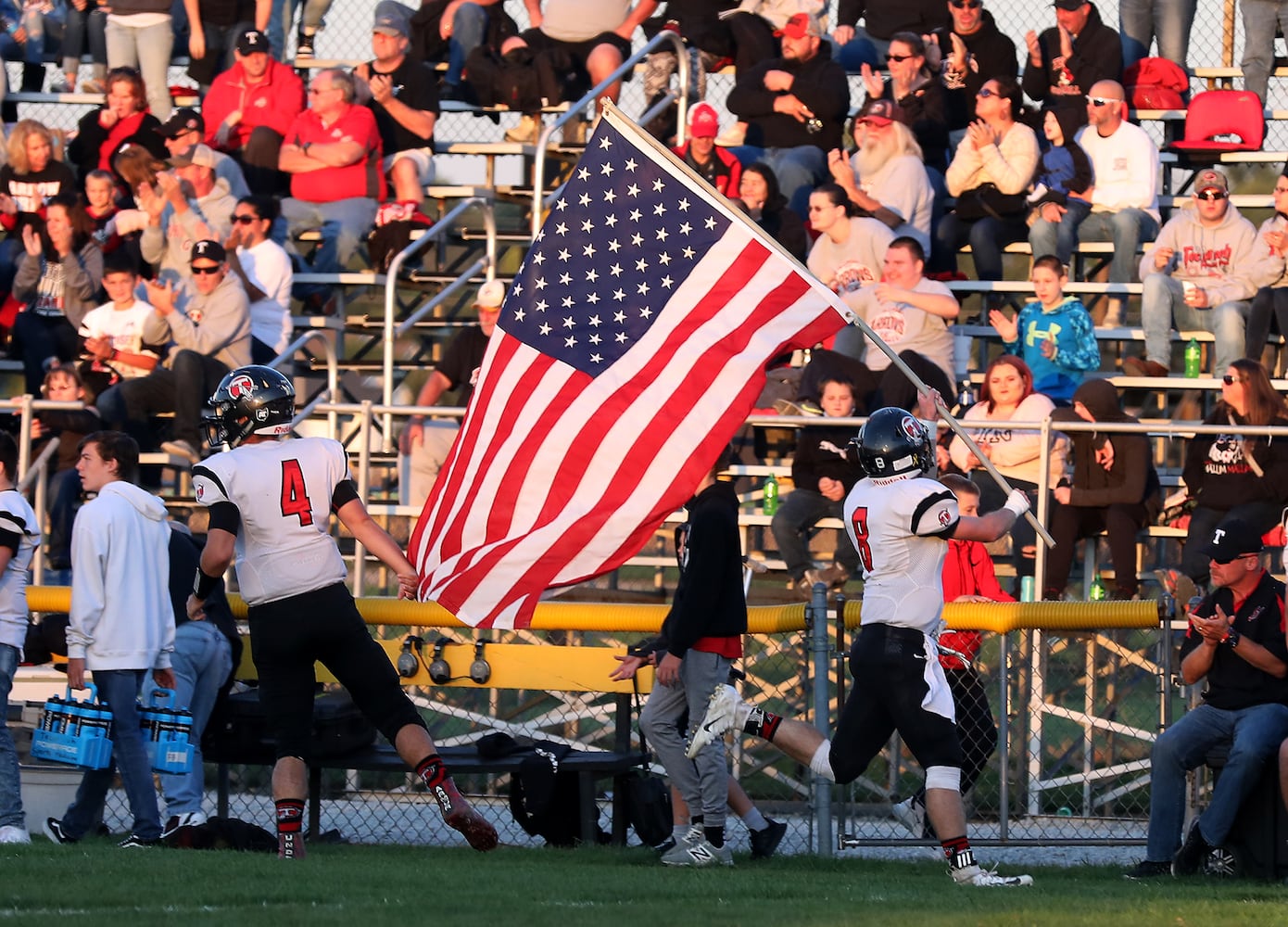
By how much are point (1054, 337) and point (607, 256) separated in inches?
225

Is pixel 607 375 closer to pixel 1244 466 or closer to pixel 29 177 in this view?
pixel 1244 466

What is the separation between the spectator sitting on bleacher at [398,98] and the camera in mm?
17297

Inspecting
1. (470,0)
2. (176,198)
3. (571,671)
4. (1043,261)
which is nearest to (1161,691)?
(571,671)

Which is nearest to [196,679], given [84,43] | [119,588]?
[119,588]

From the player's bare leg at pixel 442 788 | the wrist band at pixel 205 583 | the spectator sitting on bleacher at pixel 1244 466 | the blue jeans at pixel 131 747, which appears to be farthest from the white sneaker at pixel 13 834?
the spectator sitting on bleacher at pixel 1244 466

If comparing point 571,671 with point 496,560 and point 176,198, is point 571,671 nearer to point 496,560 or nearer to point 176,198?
point 496,560

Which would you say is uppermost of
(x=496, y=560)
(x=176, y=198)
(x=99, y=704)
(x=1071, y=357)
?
(x=176, y=198)

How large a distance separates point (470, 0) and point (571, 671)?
9.46m

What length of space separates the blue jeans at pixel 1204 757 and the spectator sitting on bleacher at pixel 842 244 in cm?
623

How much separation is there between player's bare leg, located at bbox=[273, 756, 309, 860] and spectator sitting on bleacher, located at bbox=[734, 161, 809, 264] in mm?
7460

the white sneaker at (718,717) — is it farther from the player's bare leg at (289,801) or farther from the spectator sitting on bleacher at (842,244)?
the spectator sitting on bleacher at (842,244)

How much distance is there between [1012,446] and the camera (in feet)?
42.2

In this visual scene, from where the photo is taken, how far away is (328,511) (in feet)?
28.4

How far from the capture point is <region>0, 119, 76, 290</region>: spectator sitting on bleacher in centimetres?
1683
